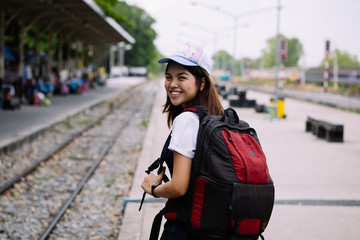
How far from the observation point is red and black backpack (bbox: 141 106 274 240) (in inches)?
87.2

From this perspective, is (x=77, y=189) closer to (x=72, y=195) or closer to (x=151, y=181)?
(x=72, y=195)

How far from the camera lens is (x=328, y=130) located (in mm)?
12422

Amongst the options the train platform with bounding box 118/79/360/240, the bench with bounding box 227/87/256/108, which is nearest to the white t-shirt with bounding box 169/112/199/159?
the train platform with bounding box 118/79/360/240

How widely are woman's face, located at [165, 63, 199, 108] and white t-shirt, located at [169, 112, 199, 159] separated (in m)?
0.22

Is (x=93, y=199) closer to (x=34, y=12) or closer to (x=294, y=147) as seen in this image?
(x=294, y=147)

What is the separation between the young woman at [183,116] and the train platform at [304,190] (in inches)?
98.2

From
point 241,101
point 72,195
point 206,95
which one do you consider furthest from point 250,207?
point 241,101

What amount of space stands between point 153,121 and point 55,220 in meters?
11.4

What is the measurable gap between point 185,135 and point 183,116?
97mm

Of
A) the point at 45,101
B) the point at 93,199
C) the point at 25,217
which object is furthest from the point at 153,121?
the point at 25,217

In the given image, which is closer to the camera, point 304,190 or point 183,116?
point 183,116

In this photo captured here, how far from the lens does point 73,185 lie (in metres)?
8.45

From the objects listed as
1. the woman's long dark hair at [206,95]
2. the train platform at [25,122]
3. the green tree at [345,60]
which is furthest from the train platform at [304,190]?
the green tree at [345,60]

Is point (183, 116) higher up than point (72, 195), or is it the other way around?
point (183, 116)
